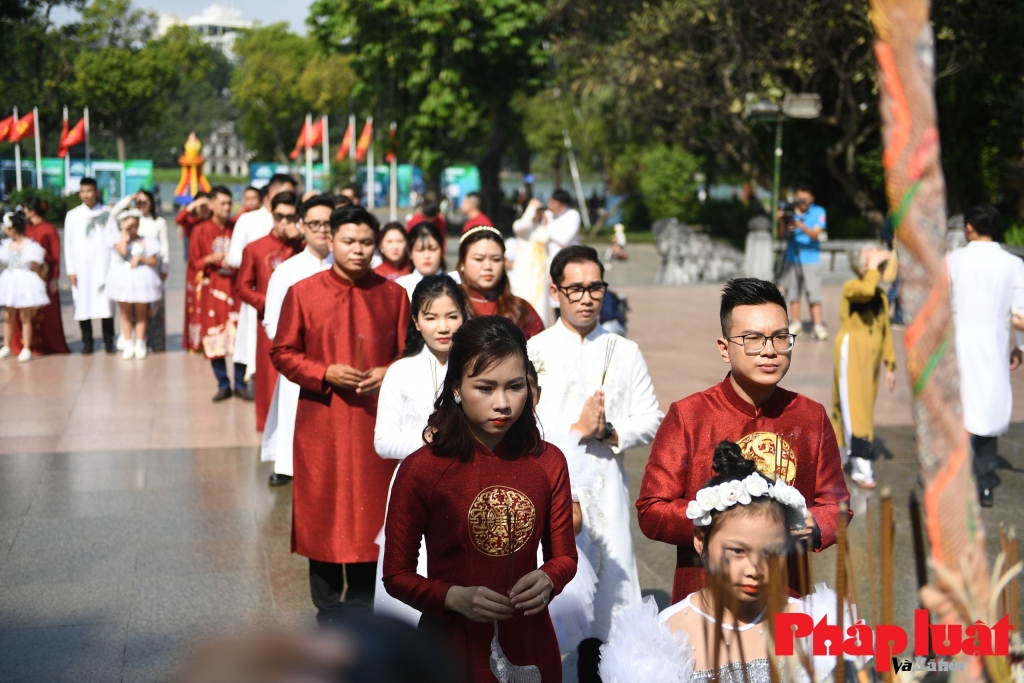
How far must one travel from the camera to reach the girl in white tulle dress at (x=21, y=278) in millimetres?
10781

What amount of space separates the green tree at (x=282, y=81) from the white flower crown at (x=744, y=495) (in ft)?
172

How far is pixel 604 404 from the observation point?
12.5 feet

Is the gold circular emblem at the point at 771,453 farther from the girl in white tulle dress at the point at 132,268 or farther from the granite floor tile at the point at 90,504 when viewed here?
the girl in white tulle dress at the point at 132,268

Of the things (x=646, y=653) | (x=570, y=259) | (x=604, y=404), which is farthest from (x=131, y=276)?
(x=646, y=653)

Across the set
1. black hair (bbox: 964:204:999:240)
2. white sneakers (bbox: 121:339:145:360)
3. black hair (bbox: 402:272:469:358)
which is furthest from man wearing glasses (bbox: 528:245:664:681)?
white sneakers (bbox: 121:339:145:360)

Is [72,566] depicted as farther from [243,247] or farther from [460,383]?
[243,247]

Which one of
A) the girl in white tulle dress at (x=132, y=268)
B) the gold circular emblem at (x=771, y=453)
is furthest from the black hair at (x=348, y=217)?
the girl in white tulle dress at (x=132, y=268)

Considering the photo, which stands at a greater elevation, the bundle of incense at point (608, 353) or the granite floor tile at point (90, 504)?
the bundle of incense at point (608, 353)

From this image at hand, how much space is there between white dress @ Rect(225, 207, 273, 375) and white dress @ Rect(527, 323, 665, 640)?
529cm

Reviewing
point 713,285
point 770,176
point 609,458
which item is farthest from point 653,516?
point 770,176

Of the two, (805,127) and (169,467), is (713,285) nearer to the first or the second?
(805,127)

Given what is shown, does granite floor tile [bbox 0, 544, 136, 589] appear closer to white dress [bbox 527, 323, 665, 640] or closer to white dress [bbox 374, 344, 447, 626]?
white dress [bbox 374, 344, 447, 626]

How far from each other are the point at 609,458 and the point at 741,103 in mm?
18786

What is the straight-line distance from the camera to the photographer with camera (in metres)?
12.3
